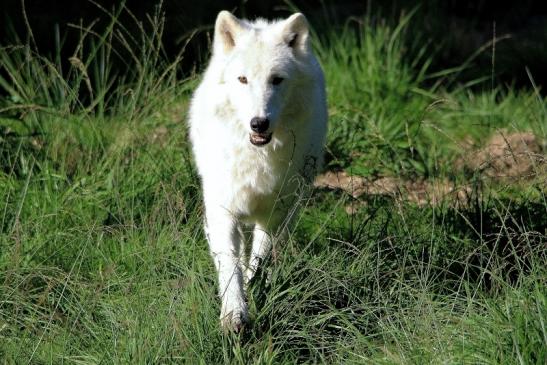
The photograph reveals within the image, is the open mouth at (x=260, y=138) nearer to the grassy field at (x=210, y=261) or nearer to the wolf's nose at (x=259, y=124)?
the wolf's nose at (x=259, y=124)

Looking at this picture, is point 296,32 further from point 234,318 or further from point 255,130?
point 234,318

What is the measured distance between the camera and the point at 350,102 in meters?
7.45

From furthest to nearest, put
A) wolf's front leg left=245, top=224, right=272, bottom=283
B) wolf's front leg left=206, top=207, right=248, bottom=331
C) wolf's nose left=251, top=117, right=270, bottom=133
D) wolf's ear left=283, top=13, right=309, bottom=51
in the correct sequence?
wolf's ear left=283, top=13, right=309, bottom=51
wolf's front leg left=245, top=224, right=272, bottom=283
wolf's nose left=251, top=117, right=270, bottom=133
wolf's front leg left=206, top=207, right=248, bottom=331

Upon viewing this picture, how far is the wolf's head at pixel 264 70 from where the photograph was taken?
15.3 ft

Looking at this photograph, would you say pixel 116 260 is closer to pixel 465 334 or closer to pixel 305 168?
pixel 305 168

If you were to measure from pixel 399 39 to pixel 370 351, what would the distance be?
4.67 metres

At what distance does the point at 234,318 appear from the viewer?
159 inches

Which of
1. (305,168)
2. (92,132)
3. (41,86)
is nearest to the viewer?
(305,168)

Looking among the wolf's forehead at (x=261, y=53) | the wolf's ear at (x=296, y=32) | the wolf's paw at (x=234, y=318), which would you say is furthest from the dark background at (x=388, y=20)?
the wolf's paw at (x=234, y=318)

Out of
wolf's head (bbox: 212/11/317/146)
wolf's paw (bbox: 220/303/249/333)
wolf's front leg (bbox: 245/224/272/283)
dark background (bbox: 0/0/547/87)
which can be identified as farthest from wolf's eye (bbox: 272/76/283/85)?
dark background (bbox: 0/0/547/87)

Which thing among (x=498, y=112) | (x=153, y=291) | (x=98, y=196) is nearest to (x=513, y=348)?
(x=153, y=291)

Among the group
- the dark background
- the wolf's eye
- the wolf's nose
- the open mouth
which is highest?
the wolf's eye

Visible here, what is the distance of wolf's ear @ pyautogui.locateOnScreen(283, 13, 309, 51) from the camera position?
4.94 m

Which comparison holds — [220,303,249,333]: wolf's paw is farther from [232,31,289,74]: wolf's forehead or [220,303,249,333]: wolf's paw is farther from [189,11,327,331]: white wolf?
[232,31,289,74]: wolf's forehead
